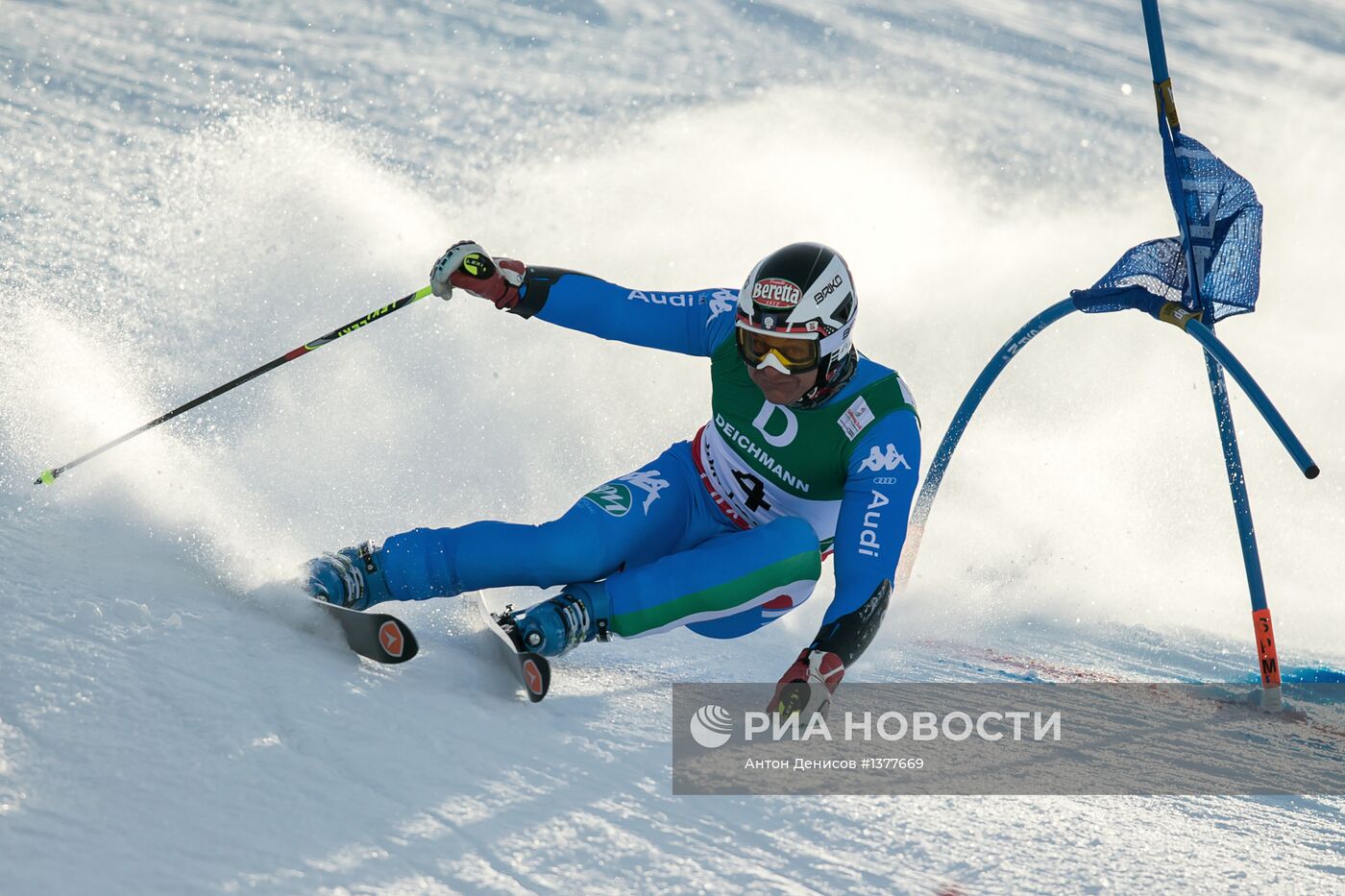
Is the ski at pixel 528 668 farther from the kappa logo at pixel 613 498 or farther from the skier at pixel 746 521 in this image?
the kappa logo at pixel 613 498

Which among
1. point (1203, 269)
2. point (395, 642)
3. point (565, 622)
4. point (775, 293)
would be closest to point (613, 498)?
point (565, 622)

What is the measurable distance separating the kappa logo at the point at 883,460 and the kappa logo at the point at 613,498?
2.42ft

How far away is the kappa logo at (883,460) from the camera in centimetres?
316

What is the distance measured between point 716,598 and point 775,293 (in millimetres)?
919

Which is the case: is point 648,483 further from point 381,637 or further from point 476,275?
point 381,637

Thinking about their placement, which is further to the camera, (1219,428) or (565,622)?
(1219,428)

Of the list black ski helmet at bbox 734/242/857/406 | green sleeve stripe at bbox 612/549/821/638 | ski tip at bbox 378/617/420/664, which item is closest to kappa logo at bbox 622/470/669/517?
green sleeve stripe at bbox 612/549/821/638

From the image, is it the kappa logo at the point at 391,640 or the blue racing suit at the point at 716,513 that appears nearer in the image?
the kappa logo at the point at 391,640

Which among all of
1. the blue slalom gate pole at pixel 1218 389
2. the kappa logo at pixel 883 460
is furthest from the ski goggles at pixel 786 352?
the blue slalom gate pole at pixel 1218 389

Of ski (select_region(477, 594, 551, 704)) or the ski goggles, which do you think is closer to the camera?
ski (select_region(477, 594, 551, 704))

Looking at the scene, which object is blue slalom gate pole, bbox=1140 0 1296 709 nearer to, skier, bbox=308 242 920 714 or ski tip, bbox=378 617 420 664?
skier, bbox=308 242 920 714

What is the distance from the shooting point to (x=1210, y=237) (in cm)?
475

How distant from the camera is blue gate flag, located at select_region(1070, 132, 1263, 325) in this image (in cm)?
468

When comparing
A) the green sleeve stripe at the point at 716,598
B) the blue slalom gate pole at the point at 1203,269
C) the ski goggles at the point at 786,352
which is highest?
the blue slalom gate pole at the point at 1203,269
